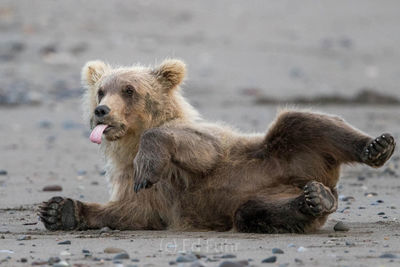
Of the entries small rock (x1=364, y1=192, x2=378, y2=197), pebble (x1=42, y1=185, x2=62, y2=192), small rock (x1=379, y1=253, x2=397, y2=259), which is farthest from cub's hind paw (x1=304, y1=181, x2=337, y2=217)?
pebble (x1=42, y1=185, x2=62, y2=192)

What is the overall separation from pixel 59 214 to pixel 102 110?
85 centimetres

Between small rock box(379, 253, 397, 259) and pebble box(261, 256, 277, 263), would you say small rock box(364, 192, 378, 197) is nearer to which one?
small rock box(379, 253, 397, 259)

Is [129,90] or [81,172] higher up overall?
[129,90]

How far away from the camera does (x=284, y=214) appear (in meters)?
6.34

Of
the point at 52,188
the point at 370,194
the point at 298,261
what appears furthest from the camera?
the point at 52,188

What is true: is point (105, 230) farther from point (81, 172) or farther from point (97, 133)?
point (81, 172)

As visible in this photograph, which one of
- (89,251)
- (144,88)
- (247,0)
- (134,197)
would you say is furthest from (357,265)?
(247,0)

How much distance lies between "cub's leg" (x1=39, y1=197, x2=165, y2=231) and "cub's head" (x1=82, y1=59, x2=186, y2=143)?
1.78ft

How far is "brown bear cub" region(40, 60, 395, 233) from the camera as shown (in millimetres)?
6508

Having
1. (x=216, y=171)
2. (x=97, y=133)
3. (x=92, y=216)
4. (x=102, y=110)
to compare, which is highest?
(x=102, y=110)

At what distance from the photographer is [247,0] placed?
847 inches

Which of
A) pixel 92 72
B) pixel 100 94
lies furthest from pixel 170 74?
pixel 92 72

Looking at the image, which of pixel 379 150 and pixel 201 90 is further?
pixel 201 90

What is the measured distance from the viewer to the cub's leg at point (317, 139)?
660 centimetres
